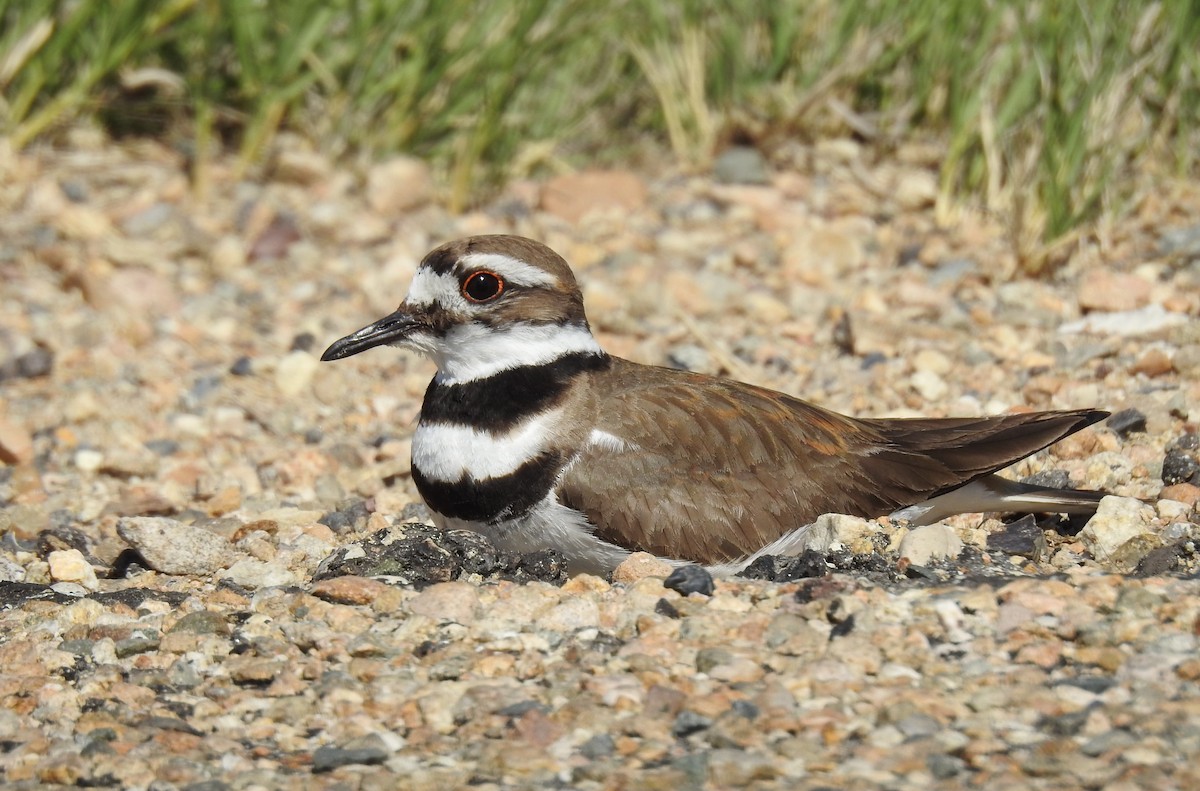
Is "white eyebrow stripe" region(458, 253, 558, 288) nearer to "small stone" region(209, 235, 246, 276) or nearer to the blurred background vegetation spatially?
the blurred background vegetation

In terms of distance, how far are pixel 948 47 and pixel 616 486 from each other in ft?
13.8

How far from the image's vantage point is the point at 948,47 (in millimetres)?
7816

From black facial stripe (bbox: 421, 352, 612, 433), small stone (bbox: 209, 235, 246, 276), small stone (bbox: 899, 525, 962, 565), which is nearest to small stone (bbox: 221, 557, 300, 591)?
black facial stripe (bbox: 421, 352, 612, 433)

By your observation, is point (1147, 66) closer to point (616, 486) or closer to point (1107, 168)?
point (1107, 168)

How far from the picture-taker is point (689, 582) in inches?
151

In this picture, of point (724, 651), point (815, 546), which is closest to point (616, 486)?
point (815, 546)

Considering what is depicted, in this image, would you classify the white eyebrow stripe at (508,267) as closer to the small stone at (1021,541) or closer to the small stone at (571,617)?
the small stone at (571,617)

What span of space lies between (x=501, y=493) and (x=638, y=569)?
0.47 metres

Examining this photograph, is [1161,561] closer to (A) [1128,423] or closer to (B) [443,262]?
(A) [1128,423]

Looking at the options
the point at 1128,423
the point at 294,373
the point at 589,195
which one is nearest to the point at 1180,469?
the point at 1128,423

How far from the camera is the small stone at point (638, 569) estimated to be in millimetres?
4199

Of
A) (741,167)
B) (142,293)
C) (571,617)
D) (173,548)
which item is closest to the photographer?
(571,617)

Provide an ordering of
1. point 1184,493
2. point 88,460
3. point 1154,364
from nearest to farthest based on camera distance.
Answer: point 1184,493 < point 1154,364 < point 88,460

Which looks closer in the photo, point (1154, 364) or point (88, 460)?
point (1154, 364)
